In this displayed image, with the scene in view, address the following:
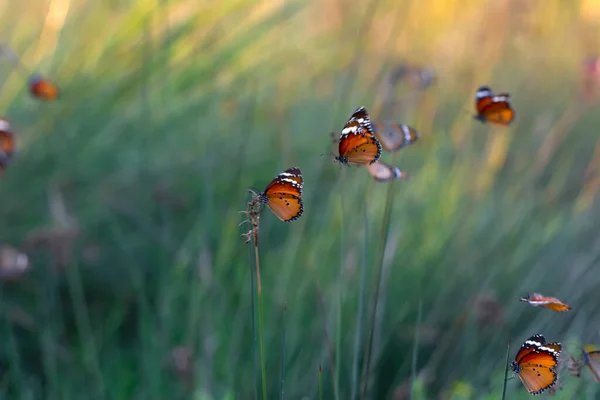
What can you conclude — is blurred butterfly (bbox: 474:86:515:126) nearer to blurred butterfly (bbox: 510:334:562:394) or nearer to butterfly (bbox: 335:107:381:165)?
butterfly (bbox: 335:107:381:165)

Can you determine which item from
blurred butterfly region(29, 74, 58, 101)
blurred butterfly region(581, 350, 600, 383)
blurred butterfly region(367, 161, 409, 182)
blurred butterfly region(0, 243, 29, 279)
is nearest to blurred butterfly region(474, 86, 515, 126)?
blurred butterfly region(367, 161, 409, 182)

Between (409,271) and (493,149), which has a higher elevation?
(493,149)

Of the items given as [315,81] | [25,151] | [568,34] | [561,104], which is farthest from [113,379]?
[568,34]

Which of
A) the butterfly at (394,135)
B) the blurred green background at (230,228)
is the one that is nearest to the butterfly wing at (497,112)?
the blurred green background at (230,228)

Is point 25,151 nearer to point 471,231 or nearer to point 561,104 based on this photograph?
point 471,231

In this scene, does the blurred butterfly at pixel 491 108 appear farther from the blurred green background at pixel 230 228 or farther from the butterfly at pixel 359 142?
the butterfly at pixel 359 142

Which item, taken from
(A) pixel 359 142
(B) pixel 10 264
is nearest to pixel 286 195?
(A) pixel 359 142
